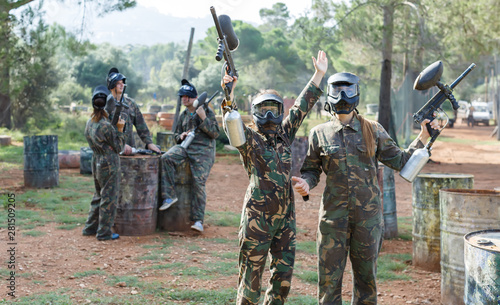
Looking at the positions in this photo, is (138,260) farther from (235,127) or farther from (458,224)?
(458,224)

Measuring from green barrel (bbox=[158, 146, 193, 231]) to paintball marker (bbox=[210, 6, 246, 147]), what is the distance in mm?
3650

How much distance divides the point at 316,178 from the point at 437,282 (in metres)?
2.52

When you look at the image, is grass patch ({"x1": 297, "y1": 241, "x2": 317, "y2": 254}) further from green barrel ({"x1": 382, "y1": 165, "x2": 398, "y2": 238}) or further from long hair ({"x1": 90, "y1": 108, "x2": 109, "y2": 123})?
long hair ({"x1": 90, "y1": 108, "x2": 109, "y2": 123})

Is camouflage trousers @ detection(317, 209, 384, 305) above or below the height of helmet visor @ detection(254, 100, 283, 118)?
below

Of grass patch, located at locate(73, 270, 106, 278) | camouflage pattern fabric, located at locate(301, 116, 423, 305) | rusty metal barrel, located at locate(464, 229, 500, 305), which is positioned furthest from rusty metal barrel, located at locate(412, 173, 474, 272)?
grass patch, located at locate(73, 270, 106, 278)

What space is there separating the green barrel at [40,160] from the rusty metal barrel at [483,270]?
347 inches

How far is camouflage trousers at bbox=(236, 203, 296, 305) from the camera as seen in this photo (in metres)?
3.80

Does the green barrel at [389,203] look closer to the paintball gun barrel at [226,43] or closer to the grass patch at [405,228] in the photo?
the grass patch at [405,228]

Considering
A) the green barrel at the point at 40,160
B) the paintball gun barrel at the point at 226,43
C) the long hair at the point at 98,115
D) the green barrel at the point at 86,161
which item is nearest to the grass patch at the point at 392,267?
the paintball gun barrel at the point at 226,43

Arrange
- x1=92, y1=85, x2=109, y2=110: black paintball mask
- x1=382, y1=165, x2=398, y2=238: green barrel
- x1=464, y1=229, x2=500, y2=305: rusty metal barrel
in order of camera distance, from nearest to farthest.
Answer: x1=464, y1=229, x2=500, y2=305: rusty metal barrel < x1=92, y1=85, x2=109, y2=110: black paintball mask < x1=382, y1=165, x2=398, y2=238: green barrel

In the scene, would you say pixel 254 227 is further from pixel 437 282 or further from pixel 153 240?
pixel 153 240

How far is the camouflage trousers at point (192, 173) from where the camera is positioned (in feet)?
24.4

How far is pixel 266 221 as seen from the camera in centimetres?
381

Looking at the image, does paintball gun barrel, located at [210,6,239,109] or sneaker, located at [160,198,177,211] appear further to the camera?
sneaker, located at [160,198,177,211]
